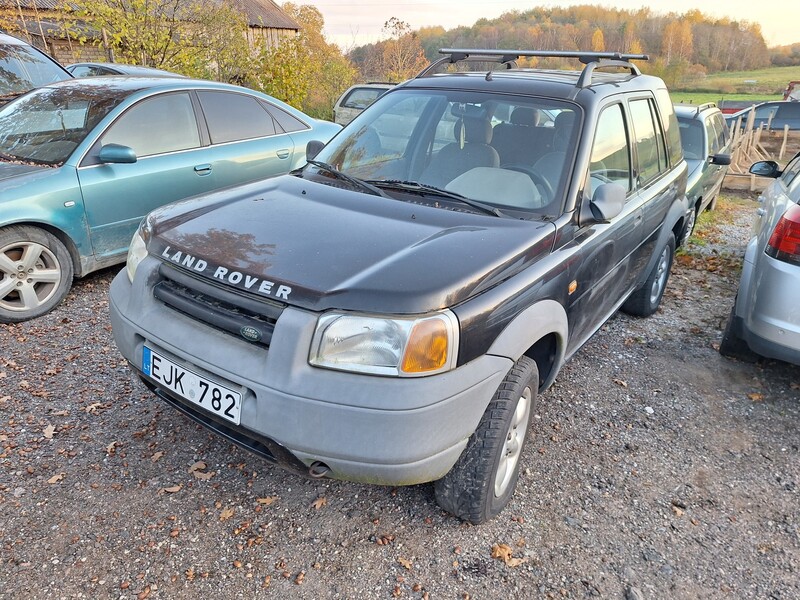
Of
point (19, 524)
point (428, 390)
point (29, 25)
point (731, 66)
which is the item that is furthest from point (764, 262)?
point (731, 66)

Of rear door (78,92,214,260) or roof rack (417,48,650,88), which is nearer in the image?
roof rack (417,48,650,88)

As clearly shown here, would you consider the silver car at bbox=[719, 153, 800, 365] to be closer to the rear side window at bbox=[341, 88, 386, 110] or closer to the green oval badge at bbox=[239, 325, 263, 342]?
the green oval badge at bbox=[239, 325, 263, 342]

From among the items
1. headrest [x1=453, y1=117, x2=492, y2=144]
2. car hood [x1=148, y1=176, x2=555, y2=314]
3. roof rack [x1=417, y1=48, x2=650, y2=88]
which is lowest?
car hood [x1=148, y1=176, x2=555, y2=314]

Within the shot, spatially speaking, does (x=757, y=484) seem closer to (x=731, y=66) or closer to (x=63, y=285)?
(x=63, y=285)

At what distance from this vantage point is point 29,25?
38.8ft

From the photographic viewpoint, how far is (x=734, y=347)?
13.4 feet

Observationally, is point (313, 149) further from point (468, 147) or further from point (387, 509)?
point (387, 509)

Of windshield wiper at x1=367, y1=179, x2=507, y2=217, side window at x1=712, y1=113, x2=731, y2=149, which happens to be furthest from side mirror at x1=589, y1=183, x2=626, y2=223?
side window at x1=712, y1=113, x2=731, y2=149

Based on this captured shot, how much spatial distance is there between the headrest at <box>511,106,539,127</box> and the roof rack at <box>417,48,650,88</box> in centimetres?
31

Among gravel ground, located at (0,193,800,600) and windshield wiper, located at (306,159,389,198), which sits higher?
windshield wiper, located at (306,159,389,198)

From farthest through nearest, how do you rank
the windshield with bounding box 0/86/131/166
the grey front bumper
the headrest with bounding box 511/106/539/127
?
1. the windshield with bounding box 0/86/131/166
2. the headrest with bounding box 511/106/539/127
3. the grey front bumper

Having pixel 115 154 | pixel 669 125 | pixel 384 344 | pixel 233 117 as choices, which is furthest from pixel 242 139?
pixel 384 344

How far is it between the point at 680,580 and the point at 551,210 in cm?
167

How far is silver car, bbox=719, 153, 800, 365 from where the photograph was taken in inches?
127
